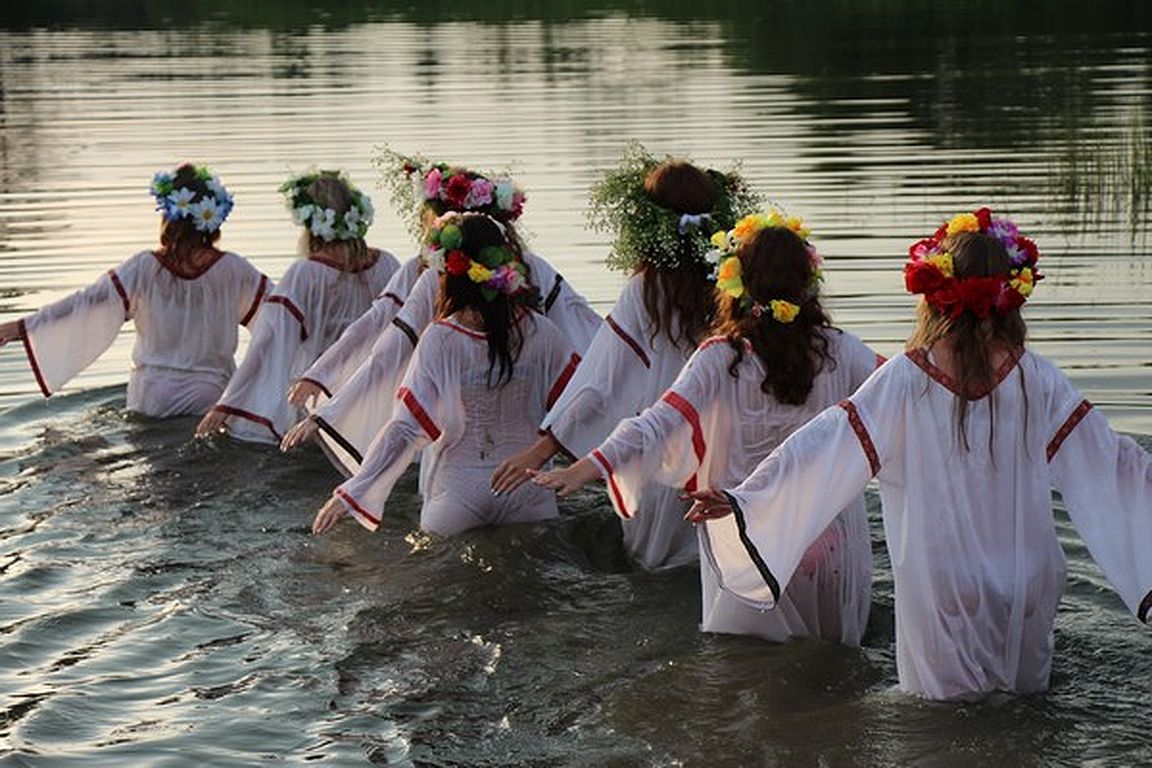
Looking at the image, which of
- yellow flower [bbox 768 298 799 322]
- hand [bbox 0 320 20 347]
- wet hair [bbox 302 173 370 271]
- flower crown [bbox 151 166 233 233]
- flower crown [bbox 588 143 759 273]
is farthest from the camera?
hand [bbox 0 320 20 347]

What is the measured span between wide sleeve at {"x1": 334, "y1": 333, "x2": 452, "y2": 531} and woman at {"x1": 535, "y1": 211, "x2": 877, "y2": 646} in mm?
1417

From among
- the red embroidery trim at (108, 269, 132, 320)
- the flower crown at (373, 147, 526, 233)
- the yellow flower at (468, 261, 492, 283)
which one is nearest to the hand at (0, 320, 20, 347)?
the red embroidery trim at (108, 269, 132, 320)

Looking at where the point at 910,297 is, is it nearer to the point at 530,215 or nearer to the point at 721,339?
the point at 530,215

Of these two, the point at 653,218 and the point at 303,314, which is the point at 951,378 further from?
the point at 303,314

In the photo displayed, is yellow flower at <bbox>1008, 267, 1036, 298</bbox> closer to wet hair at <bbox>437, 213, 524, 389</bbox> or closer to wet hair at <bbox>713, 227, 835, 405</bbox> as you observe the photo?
wet hair at <bbox>713, 227, 835, 405</bbox>

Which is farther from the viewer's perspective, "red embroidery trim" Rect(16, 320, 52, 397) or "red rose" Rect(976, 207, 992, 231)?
"red embroidery trim" Rect(16, 320, 52, 397)

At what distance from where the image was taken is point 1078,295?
15.7 meters

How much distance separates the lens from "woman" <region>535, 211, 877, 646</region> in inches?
316

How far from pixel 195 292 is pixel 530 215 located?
7.39 metres

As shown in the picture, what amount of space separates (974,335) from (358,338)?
507cm

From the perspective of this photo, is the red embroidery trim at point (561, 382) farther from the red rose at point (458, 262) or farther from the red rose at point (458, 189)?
the red rose at point (458, 189)

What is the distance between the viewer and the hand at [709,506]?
7.48 metres

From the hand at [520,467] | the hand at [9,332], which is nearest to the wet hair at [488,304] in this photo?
the hand at [520,467]

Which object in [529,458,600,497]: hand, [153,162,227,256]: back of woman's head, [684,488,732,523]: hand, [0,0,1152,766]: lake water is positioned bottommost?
[0,0,1152,766]: lake water
